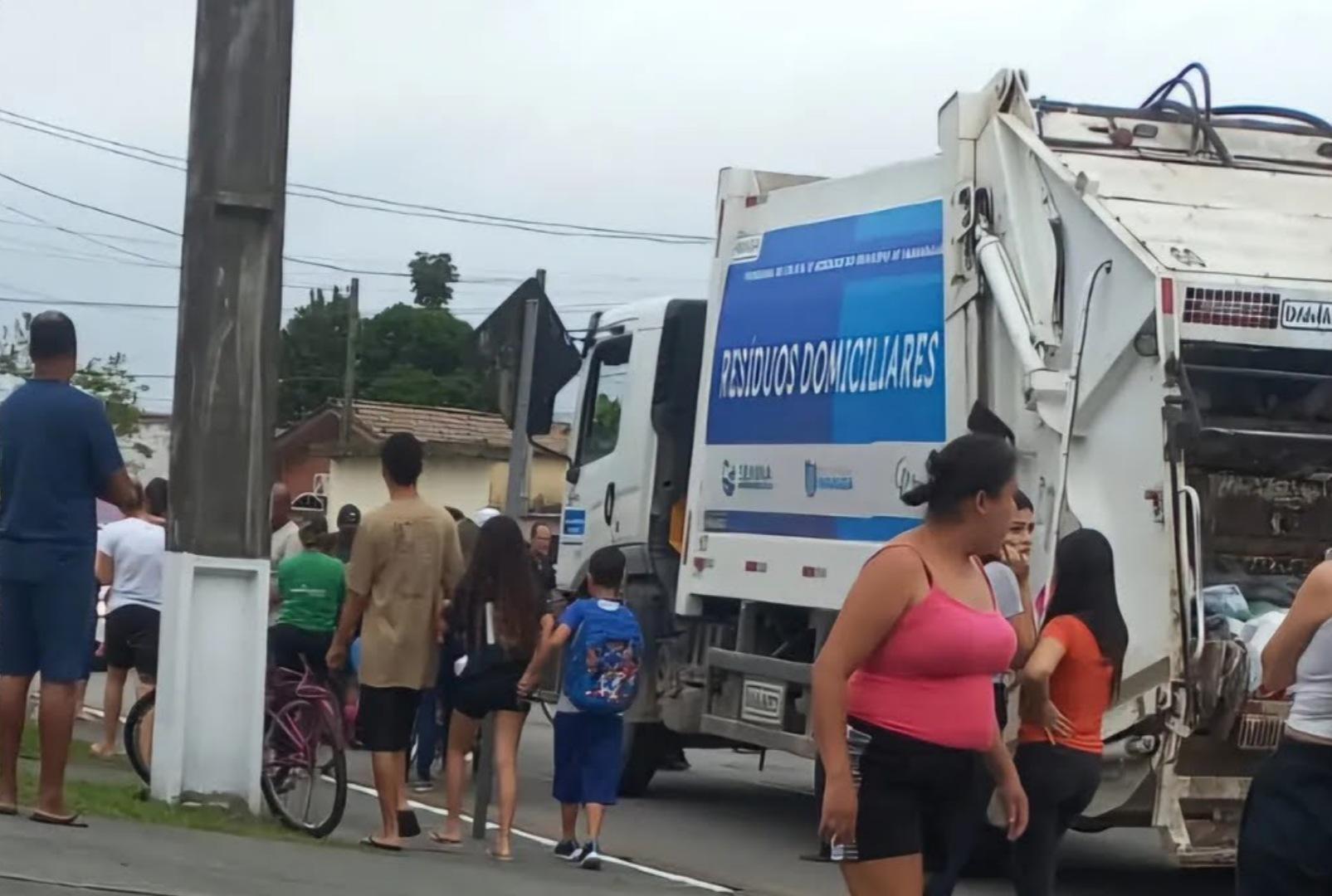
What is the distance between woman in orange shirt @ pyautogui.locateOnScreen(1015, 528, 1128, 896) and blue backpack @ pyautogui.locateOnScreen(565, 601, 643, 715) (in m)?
3.31

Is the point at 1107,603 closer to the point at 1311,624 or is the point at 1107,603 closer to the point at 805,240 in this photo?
the point at 1311,624

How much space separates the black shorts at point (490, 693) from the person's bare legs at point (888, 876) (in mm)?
4881

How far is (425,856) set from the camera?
9.84 metres

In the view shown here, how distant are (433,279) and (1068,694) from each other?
7070 cm

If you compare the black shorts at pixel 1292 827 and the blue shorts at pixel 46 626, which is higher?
the blue shorts at pixel 46 626

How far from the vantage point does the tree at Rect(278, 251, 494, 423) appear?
6756cm

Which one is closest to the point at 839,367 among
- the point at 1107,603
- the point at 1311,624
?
the point at 1107,603

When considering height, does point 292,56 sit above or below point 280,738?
above

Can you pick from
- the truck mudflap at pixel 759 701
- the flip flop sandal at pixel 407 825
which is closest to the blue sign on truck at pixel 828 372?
the truck mudflap at pixel 759 701

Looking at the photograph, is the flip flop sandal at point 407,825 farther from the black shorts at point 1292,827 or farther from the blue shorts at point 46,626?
the black shorts at point 1292,827

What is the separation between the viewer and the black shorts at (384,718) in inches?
389

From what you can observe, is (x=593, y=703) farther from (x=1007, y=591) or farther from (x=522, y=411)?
(x=1007, y=591)

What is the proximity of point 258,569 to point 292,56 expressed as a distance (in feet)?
7.45

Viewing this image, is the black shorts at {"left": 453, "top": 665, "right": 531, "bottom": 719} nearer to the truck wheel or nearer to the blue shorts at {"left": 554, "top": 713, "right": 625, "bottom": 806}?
the blue shorts at {"left": 554, "top": 713, "right": 625, "bottom": 806}
